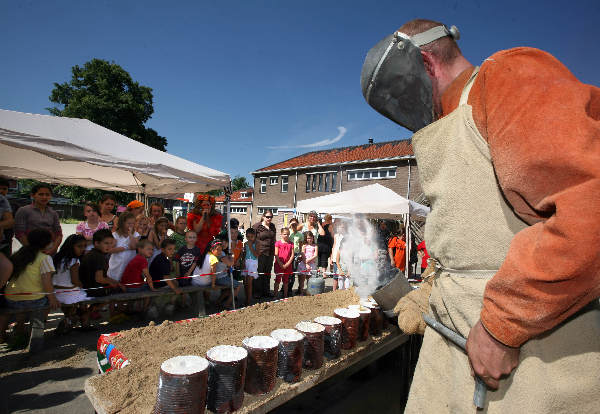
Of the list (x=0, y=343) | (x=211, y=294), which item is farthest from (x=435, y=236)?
(x=211, y=294)

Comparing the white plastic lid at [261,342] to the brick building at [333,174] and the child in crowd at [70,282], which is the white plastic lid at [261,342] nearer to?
the child in crowd at [70,282]

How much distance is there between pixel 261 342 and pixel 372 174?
64.4 ft

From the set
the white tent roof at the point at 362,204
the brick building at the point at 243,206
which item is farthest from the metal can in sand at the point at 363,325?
the brick building at the point at 243,206

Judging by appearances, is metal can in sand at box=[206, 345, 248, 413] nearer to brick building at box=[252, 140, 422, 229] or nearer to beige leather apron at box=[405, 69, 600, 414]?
beige leather apron at box=[405, 69, 600, 414]

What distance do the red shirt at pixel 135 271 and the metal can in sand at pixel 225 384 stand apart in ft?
12.6

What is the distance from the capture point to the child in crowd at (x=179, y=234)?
5.83 meters

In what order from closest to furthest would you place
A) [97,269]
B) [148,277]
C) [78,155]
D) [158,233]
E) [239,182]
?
[78,155], [97,269], [148,277], [158,233], [239,182]

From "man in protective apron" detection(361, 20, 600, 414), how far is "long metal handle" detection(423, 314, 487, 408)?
19mm

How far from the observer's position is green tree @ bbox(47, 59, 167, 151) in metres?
21.5

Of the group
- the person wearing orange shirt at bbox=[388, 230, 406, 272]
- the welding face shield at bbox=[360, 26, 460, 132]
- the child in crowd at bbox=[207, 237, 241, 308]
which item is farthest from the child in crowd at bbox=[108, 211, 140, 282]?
the person wearing orange shirt at bbox=[388, 230, 406, 272]

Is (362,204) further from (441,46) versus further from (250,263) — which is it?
(441,46)

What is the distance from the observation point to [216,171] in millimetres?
5555

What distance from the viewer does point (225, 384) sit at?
4.62 feet

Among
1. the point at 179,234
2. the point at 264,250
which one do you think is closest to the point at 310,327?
the point at 179,234
